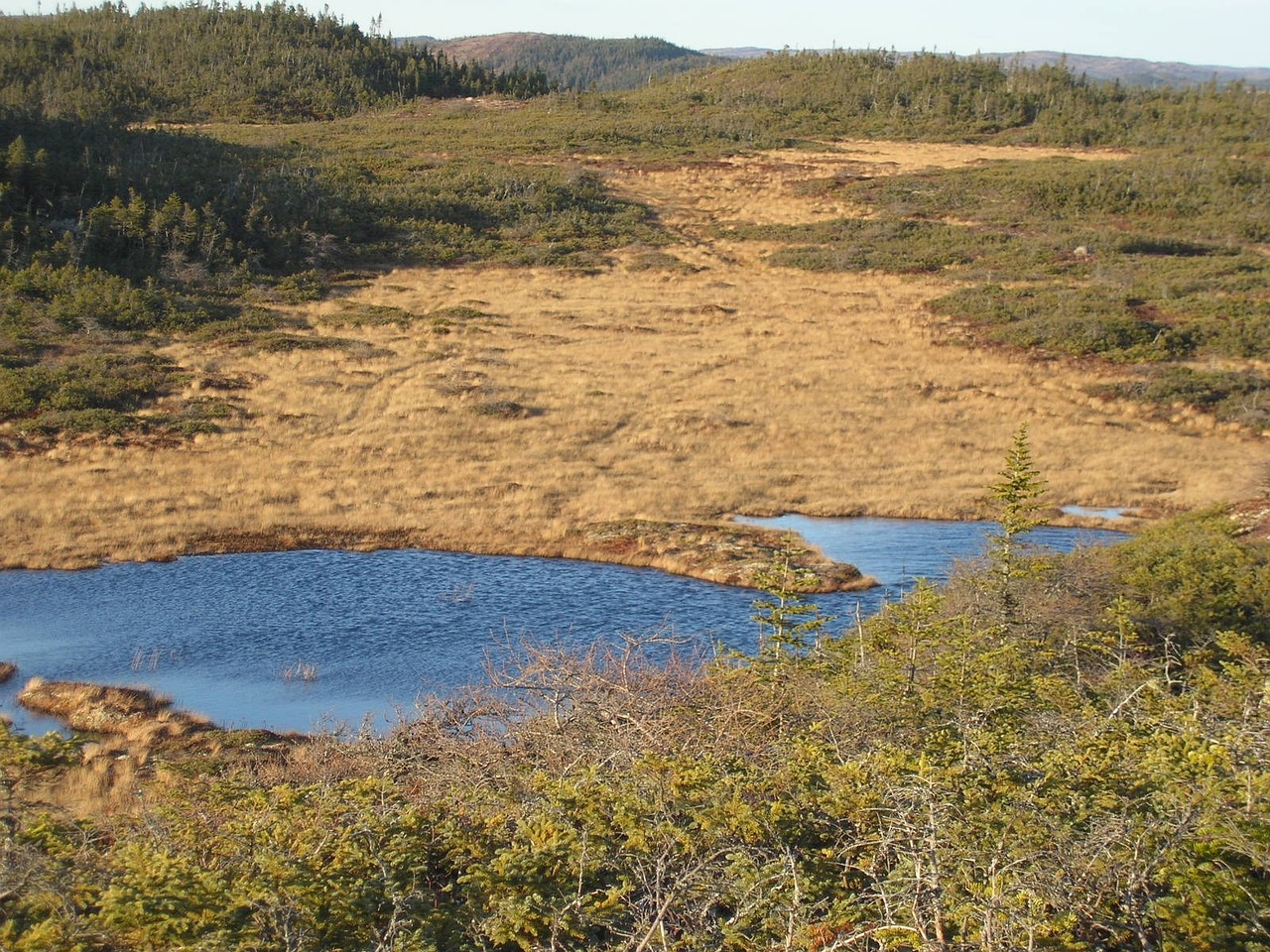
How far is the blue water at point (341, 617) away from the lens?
651 inches

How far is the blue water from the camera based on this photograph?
Result: 16547 millimetres

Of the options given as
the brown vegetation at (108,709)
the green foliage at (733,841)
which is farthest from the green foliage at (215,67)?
the green foliage at (733,841)

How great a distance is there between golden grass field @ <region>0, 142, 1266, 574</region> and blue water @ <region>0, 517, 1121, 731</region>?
5.12 ft

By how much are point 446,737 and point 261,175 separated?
161 feet

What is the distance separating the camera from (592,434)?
31.3 metres

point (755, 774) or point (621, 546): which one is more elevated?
point (755, 774)

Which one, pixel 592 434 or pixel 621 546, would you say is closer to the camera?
pixel 621 546

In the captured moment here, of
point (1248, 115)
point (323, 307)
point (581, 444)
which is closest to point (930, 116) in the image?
point (1248, 115)

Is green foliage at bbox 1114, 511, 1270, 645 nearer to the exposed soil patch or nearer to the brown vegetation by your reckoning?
the exposed soil patch

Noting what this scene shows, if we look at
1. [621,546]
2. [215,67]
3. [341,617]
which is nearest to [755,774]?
[341,617]

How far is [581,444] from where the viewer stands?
30547mm

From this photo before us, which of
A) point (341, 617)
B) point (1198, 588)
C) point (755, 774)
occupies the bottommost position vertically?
point (341, 617)

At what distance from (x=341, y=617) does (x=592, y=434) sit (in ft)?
42.4

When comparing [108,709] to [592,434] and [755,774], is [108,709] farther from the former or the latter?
[592,434]
